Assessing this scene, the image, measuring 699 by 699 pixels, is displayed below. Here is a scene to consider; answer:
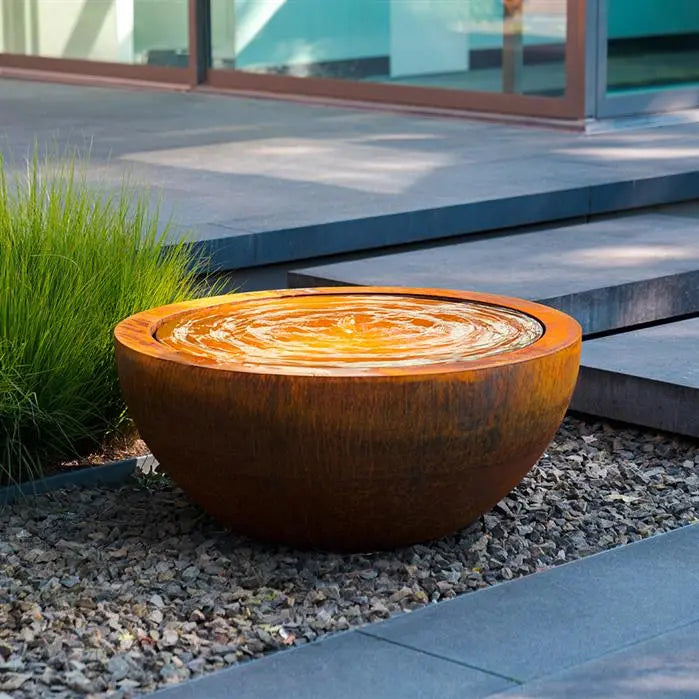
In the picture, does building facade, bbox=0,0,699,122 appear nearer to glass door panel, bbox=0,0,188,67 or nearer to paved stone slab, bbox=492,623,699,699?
glass door panel, bbox=0,0,188,67

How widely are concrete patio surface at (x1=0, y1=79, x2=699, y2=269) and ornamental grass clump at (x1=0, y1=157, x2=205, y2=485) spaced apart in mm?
1155

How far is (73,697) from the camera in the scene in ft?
9.70

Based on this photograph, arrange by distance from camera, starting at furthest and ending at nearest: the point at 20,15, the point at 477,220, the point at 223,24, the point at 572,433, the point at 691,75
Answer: the point at 20,15 → the point at 223,24 → the point at 691,75 → the point at 477,220 → the point at 572,433

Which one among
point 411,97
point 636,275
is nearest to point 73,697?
point 636,275

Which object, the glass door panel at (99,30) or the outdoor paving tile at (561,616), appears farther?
the glass door panel at (99,30)

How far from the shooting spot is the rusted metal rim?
337 cm

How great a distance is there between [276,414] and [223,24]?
9.28 m

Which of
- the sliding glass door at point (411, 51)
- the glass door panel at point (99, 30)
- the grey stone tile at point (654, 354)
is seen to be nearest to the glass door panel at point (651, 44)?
the sliding glass door at point (411, 51)

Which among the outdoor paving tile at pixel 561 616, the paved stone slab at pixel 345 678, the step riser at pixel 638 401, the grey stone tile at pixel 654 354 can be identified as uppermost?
the grey stone tile at pixel 654 354

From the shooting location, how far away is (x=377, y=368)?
342 centimetres

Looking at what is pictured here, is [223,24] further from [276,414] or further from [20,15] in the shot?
[276,414]

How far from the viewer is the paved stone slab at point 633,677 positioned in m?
2.82

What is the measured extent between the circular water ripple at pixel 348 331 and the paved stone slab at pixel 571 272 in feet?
4.32

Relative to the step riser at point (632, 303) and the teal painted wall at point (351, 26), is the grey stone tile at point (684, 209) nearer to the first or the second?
the step riser at point (632, 303)
